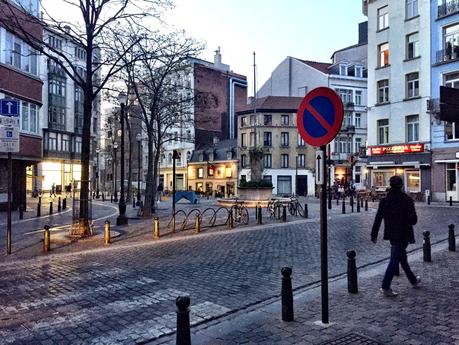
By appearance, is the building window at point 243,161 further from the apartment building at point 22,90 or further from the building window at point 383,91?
the apartment building at point 22,90

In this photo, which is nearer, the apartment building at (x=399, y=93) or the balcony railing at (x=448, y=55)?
the balcony railing at (x=448, y=55)

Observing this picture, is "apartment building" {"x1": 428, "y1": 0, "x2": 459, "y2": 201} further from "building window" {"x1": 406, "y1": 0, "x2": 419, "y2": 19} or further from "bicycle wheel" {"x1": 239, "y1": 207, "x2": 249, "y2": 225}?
"bicycle wheel" {"x1": 239, "y1": 207, "x2": 249, "y2": 225}

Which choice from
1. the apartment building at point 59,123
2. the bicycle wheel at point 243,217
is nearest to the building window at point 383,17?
the bicycle wheel at point 243,217

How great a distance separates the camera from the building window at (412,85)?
117 ft

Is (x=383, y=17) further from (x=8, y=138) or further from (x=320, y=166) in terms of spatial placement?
(x=320, y=166)

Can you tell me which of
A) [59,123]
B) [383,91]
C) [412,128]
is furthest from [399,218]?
[59,123]

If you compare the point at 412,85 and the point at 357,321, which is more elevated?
the point at 412,85

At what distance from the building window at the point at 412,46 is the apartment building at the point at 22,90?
94.6 feet

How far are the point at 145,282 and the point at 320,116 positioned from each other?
4.54 metres

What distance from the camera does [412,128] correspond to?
117 ft

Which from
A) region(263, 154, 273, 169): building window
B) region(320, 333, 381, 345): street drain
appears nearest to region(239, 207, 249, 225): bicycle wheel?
region(320, 333, 381, 345): street drain

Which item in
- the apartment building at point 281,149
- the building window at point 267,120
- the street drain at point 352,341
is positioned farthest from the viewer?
the building window at point 267,120

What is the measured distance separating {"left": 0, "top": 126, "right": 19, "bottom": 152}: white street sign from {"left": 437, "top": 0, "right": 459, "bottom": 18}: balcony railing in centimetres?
3302

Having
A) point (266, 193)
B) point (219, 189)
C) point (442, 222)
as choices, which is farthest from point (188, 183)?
point (442, 222)
